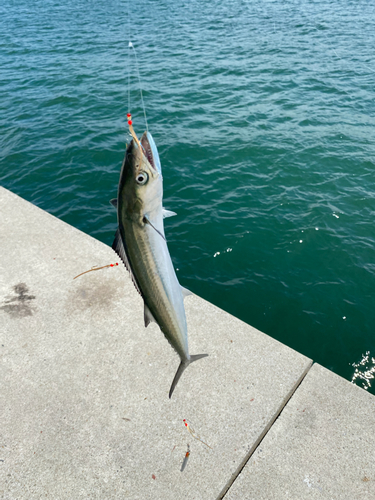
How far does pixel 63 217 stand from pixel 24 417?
213 inches

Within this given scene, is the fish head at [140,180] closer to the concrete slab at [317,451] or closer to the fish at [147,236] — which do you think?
the fish at [147,236]

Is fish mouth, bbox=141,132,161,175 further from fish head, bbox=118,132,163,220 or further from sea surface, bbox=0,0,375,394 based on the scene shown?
sea surface, bbox=0,0,375,394

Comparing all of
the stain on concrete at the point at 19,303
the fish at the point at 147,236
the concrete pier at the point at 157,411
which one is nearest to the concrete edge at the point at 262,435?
the concrete pier at the point at 157,411

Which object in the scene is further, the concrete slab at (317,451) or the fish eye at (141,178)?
the concrete slab at (317,451)

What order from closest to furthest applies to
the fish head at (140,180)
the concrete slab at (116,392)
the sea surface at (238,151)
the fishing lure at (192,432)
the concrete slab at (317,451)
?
the fish head at (140,180) → the concrete slab at (317,451) → the concrete slab at (116,392) → the fishing lure at (192,432) → the sea surface at (238,151)

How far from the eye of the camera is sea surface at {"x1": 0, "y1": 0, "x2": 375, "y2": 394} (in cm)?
650

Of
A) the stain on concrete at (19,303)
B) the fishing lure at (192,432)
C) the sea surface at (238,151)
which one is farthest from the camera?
the sea surface at (238,151)

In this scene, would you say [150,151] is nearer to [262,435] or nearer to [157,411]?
[157,411]

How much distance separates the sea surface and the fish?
3651 millimetres

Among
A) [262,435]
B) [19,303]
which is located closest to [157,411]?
[262,435]

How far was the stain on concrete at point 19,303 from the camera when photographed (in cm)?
448

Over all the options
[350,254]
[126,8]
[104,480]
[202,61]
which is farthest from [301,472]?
[126,8]

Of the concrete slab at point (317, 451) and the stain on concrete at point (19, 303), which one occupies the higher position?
the stain on concrete at point (19, 303)

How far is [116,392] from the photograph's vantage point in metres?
3.68
